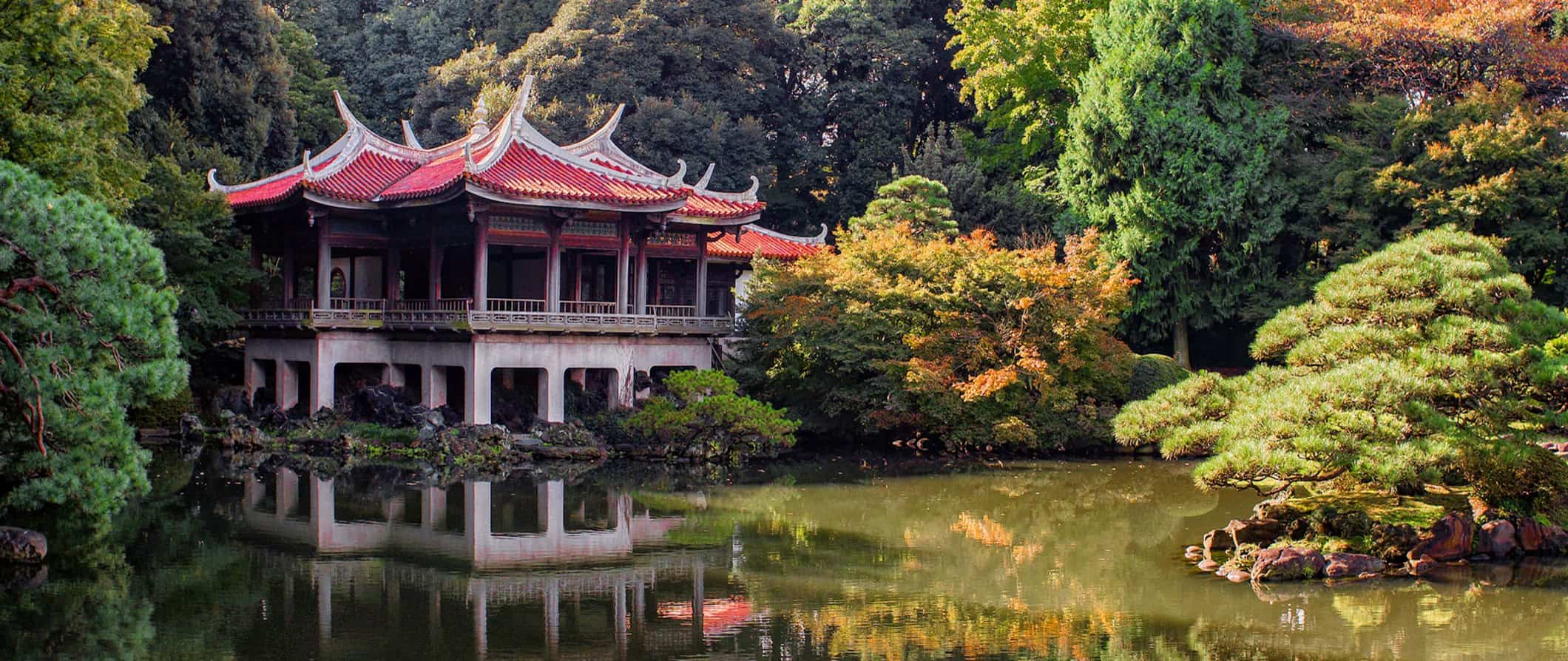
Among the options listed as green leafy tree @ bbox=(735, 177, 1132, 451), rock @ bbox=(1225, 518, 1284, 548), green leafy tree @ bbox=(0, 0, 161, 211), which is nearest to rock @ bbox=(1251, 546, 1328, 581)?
rock @ bbox=(1225, 518, 1284, 548)

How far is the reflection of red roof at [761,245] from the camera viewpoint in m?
26.7

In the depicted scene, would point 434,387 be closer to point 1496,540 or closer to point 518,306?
point 518,306

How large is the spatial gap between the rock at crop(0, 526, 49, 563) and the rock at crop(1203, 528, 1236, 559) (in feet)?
33.2

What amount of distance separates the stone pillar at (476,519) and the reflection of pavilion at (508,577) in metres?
0.02

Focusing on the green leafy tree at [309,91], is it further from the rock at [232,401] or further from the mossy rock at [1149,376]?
the mossy rock at [1149,376]

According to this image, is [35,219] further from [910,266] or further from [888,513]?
[910,266]

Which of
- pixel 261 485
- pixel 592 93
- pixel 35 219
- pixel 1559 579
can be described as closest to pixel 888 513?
pixel 1559 579

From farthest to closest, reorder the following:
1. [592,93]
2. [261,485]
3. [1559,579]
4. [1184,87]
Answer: [592,93] < [1184,87] < [261,485] < [1559,579]

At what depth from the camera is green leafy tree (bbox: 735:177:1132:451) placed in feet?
69.7

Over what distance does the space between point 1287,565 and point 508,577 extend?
257 inches

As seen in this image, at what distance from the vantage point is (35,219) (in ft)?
31.9

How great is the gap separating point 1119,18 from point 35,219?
21942 mm

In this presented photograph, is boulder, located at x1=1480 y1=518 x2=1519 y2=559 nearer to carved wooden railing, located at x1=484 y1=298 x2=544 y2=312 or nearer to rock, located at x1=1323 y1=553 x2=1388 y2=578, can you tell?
rock, located at x1=1323 y1=553 x2=1388 y2=578

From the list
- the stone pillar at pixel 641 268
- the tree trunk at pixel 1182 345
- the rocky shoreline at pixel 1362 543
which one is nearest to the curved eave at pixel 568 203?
the stone pillar at pixel 641 268
